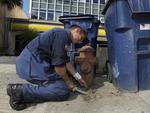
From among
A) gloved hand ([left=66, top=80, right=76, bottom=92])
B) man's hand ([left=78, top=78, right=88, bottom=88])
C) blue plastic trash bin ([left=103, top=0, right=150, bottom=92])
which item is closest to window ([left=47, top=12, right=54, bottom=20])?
blue plastic trash bin ([left=103, top=0, right=150, bottom=92])

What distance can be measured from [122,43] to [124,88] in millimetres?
743

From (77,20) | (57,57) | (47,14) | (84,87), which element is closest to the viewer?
(57,57)

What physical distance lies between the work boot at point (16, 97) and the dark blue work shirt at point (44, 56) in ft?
0.83

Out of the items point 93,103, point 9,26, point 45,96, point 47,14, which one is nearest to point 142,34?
point 93,103

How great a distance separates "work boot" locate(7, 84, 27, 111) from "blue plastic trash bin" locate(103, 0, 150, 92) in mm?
1750

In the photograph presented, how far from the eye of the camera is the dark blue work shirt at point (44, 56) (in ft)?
21.6

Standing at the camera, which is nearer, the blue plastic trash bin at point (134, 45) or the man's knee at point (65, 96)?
the man's knee at point (65, 96)

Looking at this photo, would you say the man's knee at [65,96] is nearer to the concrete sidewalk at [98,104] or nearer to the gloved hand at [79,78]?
the concrete sidewalk at [98,104]

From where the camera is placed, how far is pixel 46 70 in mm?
6711

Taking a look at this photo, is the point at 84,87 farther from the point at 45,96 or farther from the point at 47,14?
the point at 47,14

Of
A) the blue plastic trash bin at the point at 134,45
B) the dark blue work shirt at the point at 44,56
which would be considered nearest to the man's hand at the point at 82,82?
the dark blue work shirt at the point at 44,56

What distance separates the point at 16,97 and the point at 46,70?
1.95 feet

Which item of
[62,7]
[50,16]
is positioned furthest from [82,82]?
[62,7]

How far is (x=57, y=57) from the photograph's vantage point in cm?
656
